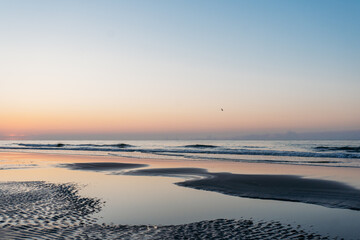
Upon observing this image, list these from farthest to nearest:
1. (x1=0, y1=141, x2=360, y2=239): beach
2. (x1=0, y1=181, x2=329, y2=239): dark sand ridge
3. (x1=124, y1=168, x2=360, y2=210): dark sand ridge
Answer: (x1=124, y1=168, x2=360, y2=210): dark sand ridge < (x1=0, y1=141, x2=360, y2=239): beach < (x1=0, y1=181, x2=329, y2=239): dark sand ridge

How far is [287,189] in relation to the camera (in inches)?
556

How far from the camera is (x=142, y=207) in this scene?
34.1ft

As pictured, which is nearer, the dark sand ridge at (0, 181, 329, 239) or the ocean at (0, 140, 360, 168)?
the dark sand ridge at (0, 181, 329, 239)

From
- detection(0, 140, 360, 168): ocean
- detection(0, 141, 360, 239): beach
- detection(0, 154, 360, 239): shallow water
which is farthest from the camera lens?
detection(0, 140, 360, 168): ocean

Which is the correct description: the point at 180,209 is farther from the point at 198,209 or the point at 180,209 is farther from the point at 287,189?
the point at 287,189

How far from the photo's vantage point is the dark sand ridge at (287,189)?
1163 cm

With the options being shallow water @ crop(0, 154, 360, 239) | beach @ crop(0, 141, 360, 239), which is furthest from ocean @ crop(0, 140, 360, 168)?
shallow water @ crop(0, 154, 360, 239)

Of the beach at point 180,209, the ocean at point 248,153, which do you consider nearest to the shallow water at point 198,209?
the beach at point 180,209

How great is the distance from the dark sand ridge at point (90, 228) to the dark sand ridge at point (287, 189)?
13.3ft

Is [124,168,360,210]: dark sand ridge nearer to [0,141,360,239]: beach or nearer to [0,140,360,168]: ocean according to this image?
[0,141,360,239]: beach

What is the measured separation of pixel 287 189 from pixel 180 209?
243 inches

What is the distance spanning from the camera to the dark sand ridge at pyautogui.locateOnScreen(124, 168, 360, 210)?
11627mm

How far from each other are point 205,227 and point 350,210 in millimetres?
5115

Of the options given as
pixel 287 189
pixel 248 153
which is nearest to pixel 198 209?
pixel 287 189
